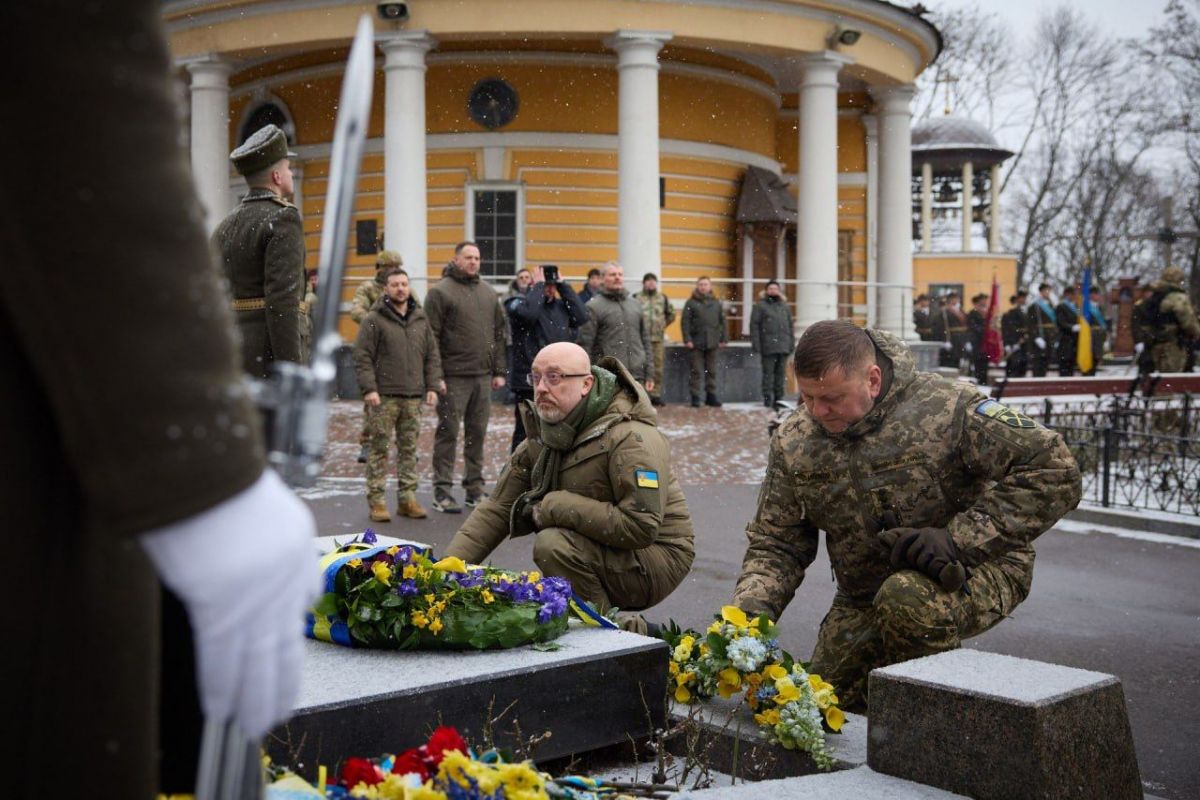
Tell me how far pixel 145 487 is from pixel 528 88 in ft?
80.7

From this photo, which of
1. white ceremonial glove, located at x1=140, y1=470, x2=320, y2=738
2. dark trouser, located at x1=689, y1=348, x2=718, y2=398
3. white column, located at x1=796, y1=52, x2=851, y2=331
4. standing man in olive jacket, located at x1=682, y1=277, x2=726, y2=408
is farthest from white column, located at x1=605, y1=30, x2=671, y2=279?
white ceremonial glove, located at x1=140, y1=470, x2=320, y2=738

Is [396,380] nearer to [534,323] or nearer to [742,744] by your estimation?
[534,323]

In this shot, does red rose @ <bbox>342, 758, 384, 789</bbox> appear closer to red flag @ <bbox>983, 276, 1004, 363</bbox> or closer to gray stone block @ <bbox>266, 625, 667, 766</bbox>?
gray stone block @ <bbox>266, 625, 667, 766</bbox>

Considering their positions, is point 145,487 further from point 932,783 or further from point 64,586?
point 932,783

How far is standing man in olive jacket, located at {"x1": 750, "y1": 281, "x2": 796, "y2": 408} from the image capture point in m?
21.0

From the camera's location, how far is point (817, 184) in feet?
80.0

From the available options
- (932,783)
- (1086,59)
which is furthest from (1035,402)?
(1086,59)

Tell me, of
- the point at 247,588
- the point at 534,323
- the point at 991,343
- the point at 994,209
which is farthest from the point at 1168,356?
the point at 994,209

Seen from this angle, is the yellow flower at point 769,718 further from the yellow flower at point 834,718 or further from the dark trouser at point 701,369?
the dark trouser at point 701,369

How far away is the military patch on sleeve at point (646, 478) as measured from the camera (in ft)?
18.3

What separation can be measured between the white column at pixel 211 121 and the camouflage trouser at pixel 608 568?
19.9 metres

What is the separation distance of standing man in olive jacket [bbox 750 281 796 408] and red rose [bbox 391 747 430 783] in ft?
60.2

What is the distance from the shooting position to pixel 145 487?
1.32 metres

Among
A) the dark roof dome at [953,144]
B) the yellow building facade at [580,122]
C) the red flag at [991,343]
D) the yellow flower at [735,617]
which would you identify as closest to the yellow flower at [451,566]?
the yellow flower at [735,617]
